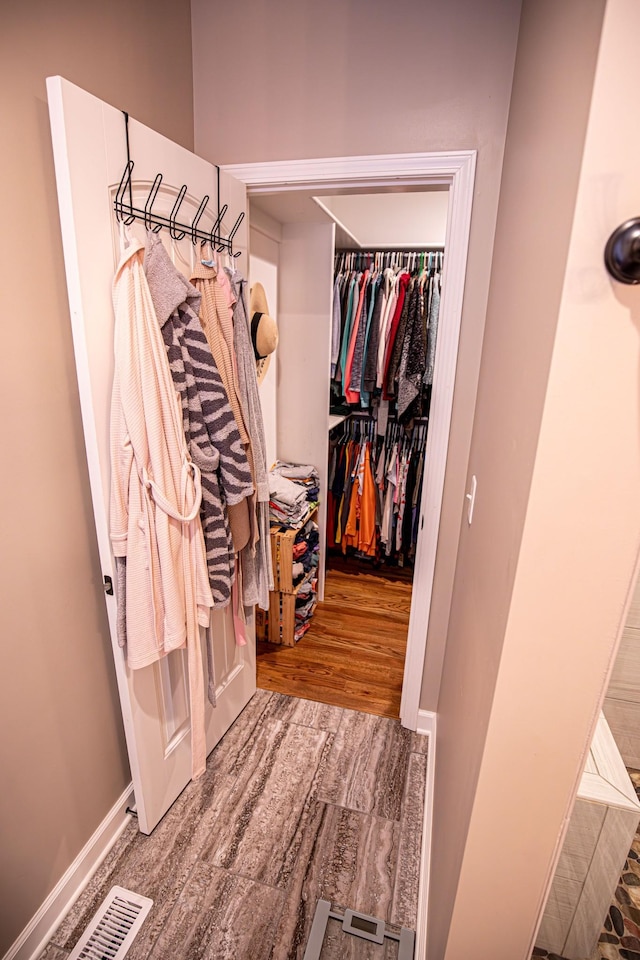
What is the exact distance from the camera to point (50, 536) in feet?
3.90

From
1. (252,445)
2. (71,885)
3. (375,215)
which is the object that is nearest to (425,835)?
(71,885)

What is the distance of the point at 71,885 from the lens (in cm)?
135

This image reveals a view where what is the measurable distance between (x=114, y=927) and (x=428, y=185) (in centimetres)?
240

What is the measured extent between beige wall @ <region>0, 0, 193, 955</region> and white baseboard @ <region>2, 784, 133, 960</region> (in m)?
0.03

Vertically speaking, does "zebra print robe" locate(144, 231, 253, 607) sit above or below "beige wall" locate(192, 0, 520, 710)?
below

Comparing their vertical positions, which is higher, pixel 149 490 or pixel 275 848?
pixel 149 490

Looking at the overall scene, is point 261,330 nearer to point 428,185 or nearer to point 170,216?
point 170,216

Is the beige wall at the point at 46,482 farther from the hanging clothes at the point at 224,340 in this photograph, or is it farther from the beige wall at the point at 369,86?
the hanging clothes at the point at 224,340

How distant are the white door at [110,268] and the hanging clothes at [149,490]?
0.13 feet

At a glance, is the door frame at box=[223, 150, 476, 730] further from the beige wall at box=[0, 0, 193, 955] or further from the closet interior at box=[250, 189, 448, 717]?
the closet interior at box=[250, 189, 448, 717]

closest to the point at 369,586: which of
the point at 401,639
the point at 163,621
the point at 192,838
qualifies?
the point at 401,639

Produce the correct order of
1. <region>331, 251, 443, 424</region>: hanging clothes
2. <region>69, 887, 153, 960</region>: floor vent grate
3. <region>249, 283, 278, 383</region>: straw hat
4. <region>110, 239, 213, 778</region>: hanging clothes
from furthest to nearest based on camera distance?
<region>331, 251, 443, 424</region>: hanging clothes, <region>249, 283, 278, 383</region>: straw hat, <region>69, 887, 153, 960</region>: floor vent grate, <region>110, 239, 213, 778</region>: hanging clothes

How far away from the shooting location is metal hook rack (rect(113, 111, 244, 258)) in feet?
3.76

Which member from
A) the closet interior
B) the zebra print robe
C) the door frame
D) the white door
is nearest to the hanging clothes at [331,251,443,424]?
the closet interior
